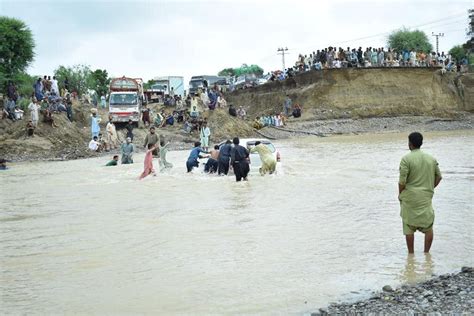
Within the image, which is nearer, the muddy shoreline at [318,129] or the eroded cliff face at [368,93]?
the muddy shoreline at [318,129]

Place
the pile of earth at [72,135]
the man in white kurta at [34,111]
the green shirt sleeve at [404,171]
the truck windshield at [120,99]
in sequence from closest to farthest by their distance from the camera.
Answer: the green shirt sleeve at [404,171] → the pile of earth at [72,135] → the man in white kurta at [34,111] → the truck windshield at [120,99]

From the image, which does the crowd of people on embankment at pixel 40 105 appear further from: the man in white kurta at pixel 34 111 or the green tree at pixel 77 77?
the green tree at pixel 77 77

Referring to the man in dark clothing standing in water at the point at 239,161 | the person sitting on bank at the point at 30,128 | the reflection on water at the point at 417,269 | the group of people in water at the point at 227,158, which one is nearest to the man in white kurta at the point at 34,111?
the person sitting on bank at the point at 30,128

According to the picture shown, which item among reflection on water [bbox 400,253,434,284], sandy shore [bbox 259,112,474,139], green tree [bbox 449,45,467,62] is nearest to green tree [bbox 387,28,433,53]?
green tree [bbox 449,45,467,62]

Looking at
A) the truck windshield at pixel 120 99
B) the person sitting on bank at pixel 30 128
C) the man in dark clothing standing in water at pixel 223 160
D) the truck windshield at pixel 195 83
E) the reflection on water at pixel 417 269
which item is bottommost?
the reflection on water at pixel 417 269

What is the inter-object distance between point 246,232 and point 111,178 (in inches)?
409

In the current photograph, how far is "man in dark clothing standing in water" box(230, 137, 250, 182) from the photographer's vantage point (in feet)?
56.2

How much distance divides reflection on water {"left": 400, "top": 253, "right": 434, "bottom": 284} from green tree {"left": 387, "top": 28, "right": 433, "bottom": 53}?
3266 inches

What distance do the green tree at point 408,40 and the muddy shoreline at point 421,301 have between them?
277 feet

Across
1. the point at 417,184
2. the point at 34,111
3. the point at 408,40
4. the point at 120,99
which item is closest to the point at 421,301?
the point at 417,184

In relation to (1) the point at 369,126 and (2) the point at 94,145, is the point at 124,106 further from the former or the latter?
(1) the point at 369,126

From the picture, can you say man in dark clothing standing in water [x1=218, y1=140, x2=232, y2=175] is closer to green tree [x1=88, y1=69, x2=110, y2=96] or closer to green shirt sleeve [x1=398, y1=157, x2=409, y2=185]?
green shirt sleeve [x1=398, y1=157, x2=409, y2=185]

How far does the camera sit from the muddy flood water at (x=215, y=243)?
7.22 m

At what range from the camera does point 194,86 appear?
5403 cm
